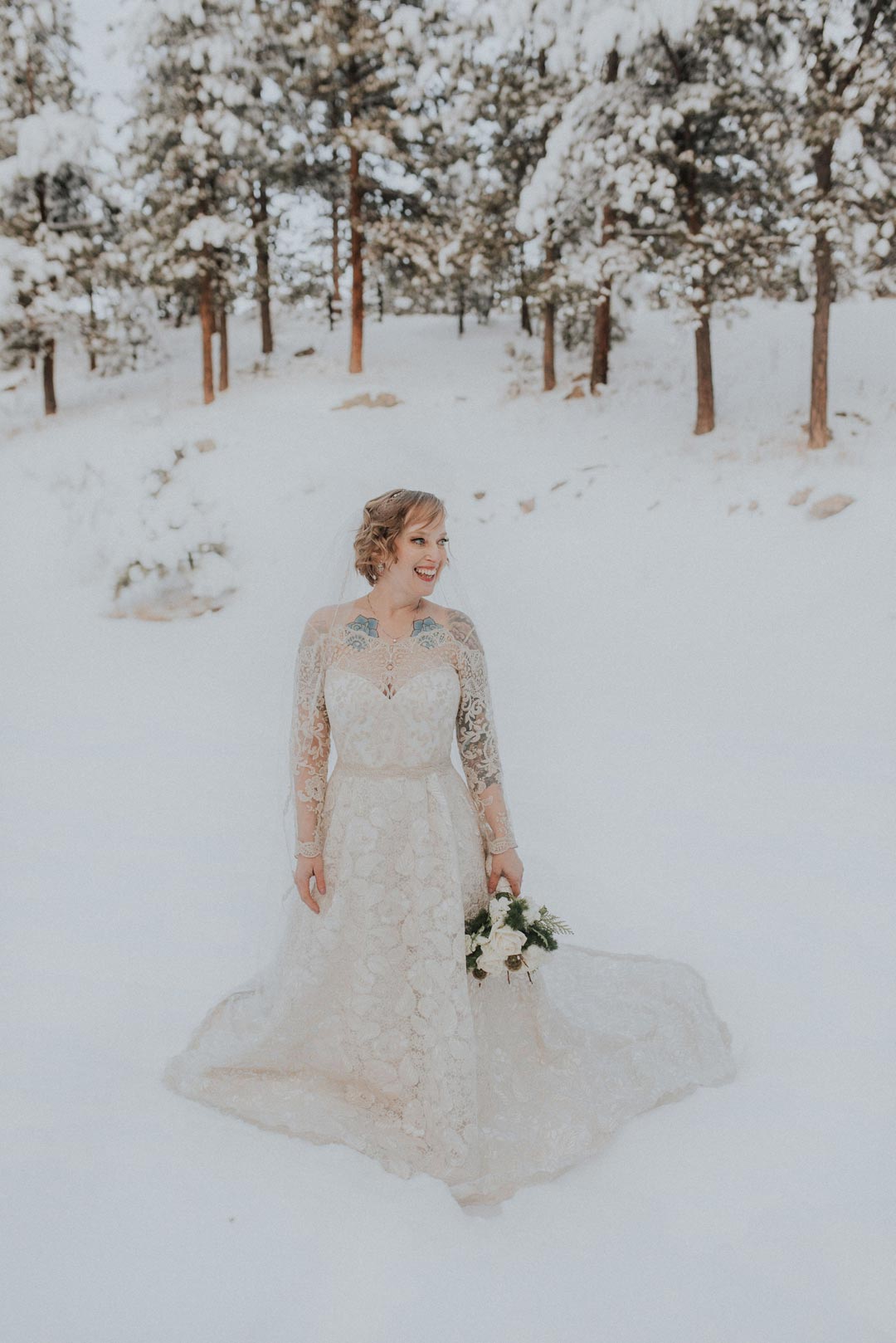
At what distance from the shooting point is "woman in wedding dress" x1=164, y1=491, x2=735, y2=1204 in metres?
3.44

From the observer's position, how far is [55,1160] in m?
3.59

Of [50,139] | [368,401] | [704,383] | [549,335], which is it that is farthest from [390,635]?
[50,139]

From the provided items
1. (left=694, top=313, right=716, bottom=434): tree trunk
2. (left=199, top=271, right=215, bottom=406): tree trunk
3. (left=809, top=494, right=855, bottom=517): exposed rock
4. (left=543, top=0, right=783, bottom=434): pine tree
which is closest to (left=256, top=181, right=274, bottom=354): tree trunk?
(left=199, top=271, right=215, bottom=406): tree trunk

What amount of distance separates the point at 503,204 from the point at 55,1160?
16.6 meters

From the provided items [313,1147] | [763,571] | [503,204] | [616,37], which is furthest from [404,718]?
[503,204]

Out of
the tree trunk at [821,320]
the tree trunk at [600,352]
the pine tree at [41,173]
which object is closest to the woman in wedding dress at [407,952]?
the tree trunk at [821,320]

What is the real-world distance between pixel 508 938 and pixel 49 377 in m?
18.5

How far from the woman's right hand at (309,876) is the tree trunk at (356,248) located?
16242mm

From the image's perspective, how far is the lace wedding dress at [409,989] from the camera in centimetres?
345

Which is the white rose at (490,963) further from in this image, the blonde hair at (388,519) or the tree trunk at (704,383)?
the tree trunk at (704,383)

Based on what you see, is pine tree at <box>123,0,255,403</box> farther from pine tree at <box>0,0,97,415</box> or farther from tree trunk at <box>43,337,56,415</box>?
tree trunk at <box>43,337,56,415</box>

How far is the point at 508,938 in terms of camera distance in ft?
11.2

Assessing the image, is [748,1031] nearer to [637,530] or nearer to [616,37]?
[637,530]

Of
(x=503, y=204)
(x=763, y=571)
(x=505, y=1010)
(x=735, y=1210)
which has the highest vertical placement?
(x=503, y=204)
